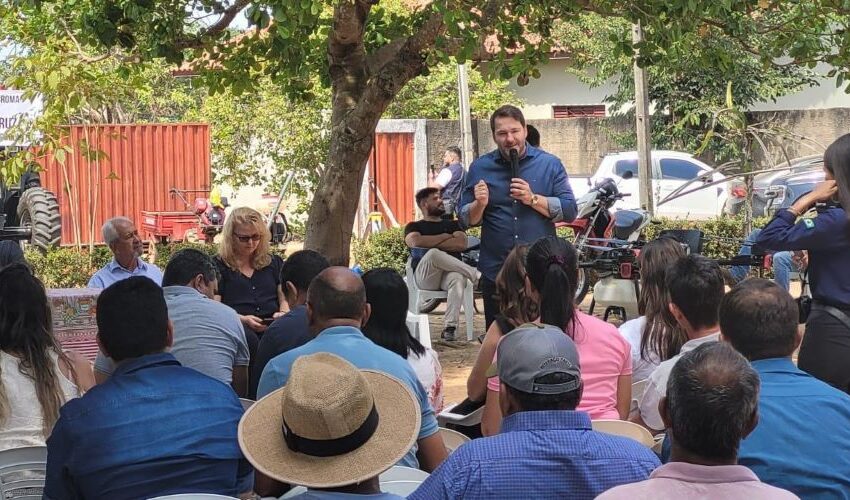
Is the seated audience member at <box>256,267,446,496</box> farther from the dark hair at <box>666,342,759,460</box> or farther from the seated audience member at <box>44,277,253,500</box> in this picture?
the dark hair at <box>666,342,759,460</box>

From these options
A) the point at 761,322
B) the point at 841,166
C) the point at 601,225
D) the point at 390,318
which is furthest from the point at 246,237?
the point at 601,225

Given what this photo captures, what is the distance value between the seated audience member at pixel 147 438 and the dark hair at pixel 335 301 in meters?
0.69

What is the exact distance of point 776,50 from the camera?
8.02 meters

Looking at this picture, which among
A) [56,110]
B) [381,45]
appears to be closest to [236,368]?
[56,110]

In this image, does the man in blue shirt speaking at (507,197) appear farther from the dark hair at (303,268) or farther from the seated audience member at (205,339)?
the seated audience member at (205,339)

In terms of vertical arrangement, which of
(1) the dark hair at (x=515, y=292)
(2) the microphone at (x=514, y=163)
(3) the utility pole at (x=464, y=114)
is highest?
(3) the utility pole at (x=464, y=114)

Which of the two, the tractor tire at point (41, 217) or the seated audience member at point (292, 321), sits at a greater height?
the tractor tire at point (41, 217)

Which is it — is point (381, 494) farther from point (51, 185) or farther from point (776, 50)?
point (51, 185)

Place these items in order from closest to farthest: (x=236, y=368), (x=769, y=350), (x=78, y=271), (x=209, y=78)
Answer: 1. (x=769, y=350)
2. (x=236, y=368)
3. (x=209, y=78)
4. (x=78, y=271)

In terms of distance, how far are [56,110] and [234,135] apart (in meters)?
14.2

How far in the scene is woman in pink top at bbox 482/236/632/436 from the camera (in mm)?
4328

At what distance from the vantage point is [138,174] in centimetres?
2081

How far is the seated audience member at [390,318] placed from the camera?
179 inches

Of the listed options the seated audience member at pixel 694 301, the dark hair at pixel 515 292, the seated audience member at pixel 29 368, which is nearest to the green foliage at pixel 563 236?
the dark hair at pixel 515 292
